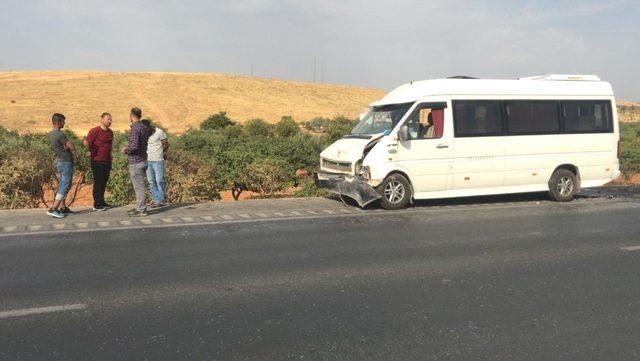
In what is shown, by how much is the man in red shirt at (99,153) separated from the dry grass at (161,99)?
4079 centimetres

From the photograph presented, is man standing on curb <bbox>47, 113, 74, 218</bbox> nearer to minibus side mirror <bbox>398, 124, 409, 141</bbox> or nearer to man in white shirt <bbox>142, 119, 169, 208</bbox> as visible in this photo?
man in white shirt <bbox>142, 119, 169, 208</bbox>

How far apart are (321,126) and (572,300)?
45970 mm

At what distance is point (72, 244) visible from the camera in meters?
7.57

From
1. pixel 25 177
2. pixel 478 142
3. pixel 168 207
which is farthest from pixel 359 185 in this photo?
pixel 25 177

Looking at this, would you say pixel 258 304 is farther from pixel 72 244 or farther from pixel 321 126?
pixel 321 126

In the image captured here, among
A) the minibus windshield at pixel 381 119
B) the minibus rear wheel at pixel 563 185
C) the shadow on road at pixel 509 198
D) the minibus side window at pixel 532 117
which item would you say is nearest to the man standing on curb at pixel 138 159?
the shadow on road at pixel 509 198

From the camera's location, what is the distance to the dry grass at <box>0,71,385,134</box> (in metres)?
56.8

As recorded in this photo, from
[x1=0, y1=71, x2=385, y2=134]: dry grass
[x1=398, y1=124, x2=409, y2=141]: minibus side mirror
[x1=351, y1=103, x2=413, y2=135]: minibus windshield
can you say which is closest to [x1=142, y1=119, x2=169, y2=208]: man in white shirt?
[x1=351, y1=103, x2=413, y2=135]: minibus windshield

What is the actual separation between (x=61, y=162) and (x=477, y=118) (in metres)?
7.65

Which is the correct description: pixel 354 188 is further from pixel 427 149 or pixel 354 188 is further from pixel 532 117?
pixel 532 117

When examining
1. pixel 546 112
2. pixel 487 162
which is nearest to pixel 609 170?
pixel 546 112

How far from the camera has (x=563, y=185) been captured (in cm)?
1236

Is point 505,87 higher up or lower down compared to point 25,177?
higher up

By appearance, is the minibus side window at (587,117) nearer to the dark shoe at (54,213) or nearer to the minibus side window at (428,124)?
the minibus side window at (428,124)
